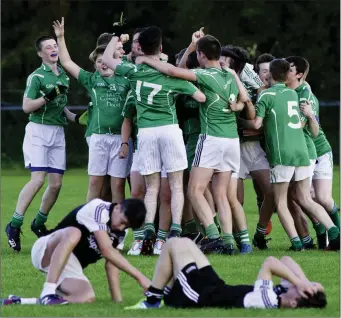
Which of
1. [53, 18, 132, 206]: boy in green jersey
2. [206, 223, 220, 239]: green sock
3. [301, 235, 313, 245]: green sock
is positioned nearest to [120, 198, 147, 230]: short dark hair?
[206, 223, 220, 239]: green sock

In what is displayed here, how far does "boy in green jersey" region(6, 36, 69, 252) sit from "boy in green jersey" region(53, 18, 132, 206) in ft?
1.66

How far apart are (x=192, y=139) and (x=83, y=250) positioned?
358 cm

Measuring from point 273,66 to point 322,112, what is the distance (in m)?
19.9

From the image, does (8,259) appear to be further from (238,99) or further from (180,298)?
(180,298)

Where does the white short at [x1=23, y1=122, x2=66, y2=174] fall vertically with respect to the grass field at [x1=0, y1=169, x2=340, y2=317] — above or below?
above

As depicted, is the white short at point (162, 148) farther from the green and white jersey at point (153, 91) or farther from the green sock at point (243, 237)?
the green sock at point (243, 237)

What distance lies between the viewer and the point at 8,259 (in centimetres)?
1154

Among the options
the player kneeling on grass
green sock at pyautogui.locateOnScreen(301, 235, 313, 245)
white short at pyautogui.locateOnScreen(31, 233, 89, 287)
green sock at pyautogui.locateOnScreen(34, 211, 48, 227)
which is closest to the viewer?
the player kneeling on grass

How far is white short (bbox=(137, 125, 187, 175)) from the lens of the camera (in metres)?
11.2

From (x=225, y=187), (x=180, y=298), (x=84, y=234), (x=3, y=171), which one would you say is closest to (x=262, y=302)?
(x=180, y=298)

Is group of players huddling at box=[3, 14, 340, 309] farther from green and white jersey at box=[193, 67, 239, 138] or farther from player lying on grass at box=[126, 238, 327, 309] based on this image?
player lying on grass at box=[126, 238, 327, 309]

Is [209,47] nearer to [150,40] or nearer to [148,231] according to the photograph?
[150,40]

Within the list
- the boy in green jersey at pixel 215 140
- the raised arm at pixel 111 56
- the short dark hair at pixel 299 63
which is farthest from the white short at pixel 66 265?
the short dark hair at pixel 299 63

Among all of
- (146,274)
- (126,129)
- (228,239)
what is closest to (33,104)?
(126,129)
